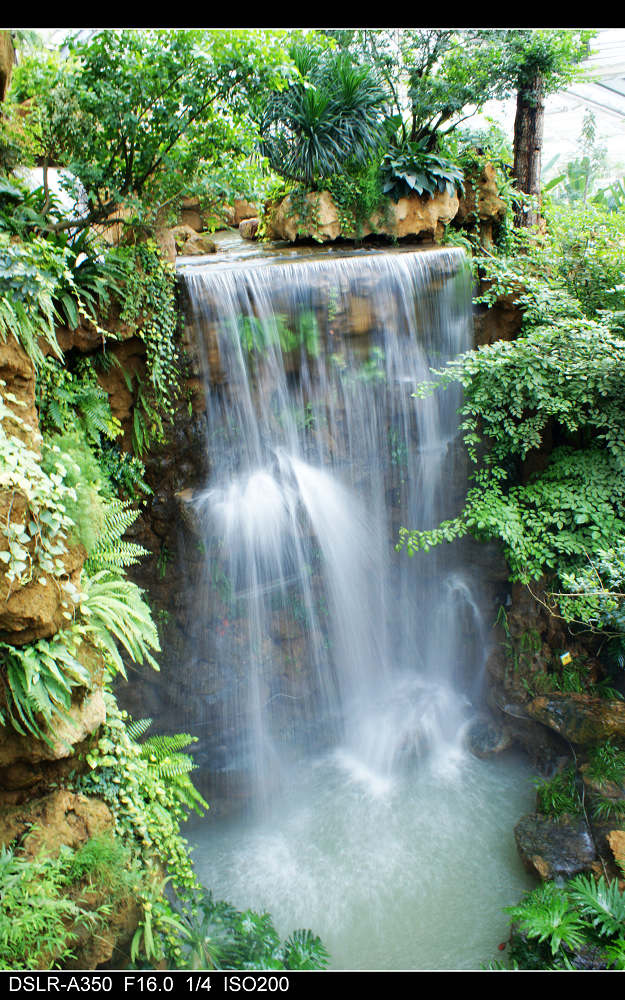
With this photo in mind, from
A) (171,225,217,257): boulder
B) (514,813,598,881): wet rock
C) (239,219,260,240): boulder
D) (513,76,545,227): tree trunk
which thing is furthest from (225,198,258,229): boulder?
(514,813,598,881): wet rock

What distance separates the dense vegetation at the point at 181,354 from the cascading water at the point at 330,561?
55cm

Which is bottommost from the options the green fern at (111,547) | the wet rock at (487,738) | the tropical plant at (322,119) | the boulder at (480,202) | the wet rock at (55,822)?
the wet rock at (487,738)

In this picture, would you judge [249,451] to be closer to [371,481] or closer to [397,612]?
[371,481]

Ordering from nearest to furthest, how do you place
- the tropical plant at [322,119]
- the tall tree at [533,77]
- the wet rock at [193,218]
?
the tropical plant at [322,119], the tall tree at [533,77], the wet rock at [193,218]

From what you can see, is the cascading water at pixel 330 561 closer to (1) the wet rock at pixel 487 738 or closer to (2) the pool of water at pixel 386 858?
(2) the pool of water at pixel 386 858

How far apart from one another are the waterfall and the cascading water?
20 mm

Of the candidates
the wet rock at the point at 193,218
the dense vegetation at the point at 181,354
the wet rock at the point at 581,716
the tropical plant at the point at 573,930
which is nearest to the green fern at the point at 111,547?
the dense vegetation at the point at 181,354

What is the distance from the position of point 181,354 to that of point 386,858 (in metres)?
5.27

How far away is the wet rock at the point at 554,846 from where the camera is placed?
5238mm

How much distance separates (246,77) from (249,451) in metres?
3.38

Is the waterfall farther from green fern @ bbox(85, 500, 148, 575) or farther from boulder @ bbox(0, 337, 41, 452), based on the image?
boulder @ bbox(0, 337, 41, 452)


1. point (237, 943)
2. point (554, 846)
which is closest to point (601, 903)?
point (554, 846)

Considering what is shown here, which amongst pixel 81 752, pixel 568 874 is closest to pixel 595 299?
pixel 568 874

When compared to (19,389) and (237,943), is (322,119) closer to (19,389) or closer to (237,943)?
(19,389)
